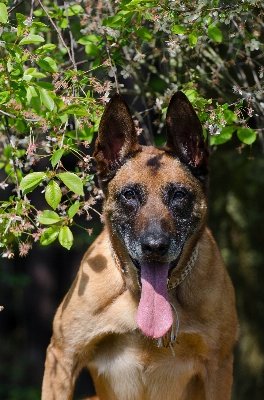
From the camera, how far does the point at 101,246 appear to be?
175 inches

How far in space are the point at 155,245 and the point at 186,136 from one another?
2.40 feet

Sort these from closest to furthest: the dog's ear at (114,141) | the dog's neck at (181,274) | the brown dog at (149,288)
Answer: the brown dog at (149,288) → the dog's ear at (114,141) → the dog's neck at (181,274)

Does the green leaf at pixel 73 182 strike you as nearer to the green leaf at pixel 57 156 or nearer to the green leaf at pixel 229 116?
the green leaf at pixel 57 156

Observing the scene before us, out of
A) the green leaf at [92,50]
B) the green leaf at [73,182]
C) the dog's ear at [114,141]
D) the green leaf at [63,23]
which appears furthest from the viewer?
the green leaf at [63,23]

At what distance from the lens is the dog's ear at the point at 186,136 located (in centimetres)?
402

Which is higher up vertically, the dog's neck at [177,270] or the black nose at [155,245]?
the black nose at [155,245]

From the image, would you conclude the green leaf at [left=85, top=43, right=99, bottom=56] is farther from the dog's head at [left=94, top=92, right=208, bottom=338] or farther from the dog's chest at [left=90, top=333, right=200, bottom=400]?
the dog's chest at [left=90, top=333, right=200, bottom=400]

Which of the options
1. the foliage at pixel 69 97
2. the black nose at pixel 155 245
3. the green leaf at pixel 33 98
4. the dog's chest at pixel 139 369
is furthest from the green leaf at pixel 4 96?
the dog's chest at pixel 139 369

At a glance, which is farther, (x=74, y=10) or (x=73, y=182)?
(x=74, y=10)

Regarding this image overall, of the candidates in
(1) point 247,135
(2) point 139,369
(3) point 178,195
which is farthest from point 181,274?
(1) point 247,135

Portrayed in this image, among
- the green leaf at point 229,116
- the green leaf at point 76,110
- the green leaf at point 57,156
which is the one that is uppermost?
the green leaf at point 76,110

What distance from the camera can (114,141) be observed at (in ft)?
13.7

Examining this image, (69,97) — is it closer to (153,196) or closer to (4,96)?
(4,96)

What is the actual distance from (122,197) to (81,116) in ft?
1.58
